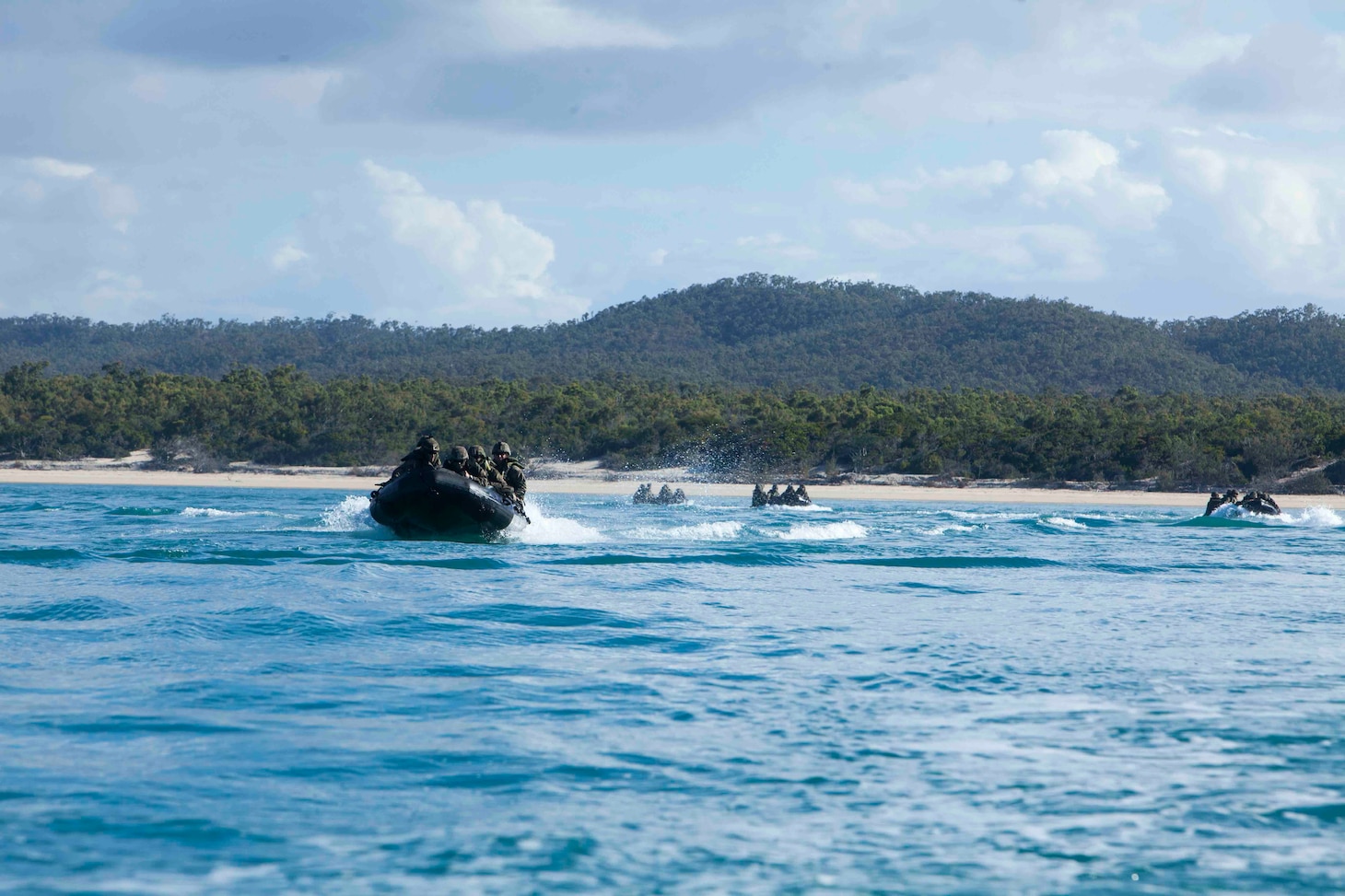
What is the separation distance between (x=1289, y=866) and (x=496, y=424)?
172ft

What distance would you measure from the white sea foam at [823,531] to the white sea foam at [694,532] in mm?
1035

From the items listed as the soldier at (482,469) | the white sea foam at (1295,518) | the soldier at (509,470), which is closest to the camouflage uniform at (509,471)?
the soldier at (509,470)

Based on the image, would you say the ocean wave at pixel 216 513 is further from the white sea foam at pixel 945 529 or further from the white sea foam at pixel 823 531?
the white sea foam at pixel 945 529

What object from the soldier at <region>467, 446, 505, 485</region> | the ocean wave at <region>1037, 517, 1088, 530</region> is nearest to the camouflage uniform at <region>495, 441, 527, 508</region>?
the soldier at <region>467, 446, 505, 485</region>

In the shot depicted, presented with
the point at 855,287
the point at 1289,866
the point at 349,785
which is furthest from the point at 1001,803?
the point at 855,287

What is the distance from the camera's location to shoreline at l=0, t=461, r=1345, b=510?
42.5 m

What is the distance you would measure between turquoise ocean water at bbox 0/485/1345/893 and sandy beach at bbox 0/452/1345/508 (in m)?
25.9

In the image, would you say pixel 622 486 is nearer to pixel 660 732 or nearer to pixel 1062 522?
pixel 1062 522

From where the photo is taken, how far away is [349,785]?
24.0 ft

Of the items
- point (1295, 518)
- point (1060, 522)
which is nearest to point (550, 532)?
point (1060, 522)

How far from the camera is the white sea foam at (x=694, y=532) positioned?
23.9m

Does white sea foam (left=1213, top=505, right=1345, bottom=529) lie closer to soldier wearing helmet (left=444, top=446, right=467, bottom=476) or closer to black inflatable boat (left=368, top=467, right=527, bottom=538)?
black inflatable boat (left=368, top=467, right=527, bottom=538)

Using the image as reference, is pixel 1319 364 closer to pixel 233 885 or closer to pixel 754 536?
pixel 754 536

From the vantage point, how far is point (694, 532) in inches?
982
